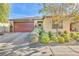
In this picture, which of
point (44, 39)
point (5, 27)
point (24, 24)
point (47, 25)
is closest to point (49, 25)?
point (47, 25)

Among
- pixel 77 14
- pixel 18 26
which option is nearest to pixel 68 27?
pixel 77 14

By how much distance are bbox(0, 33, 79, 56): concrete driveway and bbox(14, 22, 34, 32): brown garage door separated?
8 centimetres

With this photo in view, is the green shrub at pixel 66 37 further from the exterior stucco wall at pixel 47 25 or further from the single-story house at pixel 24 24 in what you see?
the single-story house at pixel 24 24

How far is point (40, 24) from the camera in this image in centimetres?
335

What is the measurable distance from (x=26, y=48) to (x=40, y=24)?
14.3 inches

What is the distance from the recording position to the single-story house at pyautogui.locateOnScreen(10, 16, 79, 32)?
3.33m

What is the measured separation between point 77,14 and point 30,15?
0.61 m

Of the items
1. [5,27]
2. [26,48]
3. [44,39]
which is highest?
[5,27]

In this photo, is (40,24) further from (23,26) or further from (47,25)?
(23,26)

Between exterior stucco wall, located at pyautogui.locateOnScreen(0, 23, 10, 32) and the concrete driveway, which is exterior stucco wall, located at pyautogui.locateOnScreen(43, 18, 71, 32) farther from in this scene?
exterior stucco wall, located at pyautogui.locateOnScreen(0, 23, 10, 32)

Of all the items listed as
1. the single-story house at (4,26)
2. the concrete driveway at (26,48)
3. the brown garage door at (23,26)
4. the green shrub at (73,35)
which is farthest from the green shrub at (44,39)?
the single-story house at (4,26)

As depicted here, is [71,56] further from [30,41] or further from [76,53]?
[30,41]

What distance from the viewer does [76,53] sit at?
332cm

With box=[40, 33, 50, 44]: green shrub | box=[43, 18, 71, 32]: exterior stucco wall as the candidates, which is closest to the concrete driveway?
box=[40, 33, 50, 44]: green shrub
